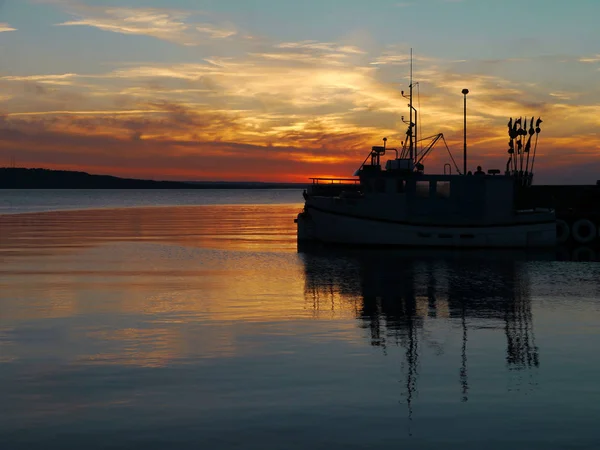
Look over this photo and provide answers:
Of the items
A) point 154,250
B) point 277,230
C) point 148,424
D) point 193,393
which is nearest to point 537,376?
point 193,393

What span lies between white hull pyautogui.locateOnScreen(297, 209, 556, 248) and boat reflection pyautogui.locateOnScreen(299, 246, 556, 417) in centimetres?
157

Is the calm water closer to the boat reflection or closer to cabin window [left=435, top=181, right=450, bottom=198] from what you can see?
the boat reflection

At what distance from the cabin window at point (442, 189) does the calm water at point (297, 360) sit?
46.9 ft

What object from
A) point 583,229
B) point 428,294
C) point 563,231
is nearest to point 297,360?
point 428,294

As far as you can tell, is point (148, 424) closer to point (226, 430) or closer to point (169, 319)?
point (226, 430)

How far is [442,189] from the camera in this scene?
4775cm

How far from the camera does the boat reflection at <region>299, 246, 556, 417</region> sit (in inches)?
704

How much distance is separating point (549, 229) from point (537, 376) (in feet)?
117

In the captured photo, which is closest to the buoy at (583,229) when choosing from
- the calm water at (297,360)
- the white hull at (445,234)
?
the white hull at (445,234)

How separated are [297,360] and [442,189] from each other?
33037 millimetres

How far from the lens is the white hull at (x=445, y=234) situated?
47844mm

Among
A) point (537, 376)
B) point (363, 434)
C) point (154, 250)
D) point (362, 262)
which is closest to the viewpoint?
point (363, 434)

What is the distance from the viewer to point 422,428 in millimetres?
11539

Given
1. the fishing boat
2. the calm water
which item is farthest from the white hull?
the calm water
